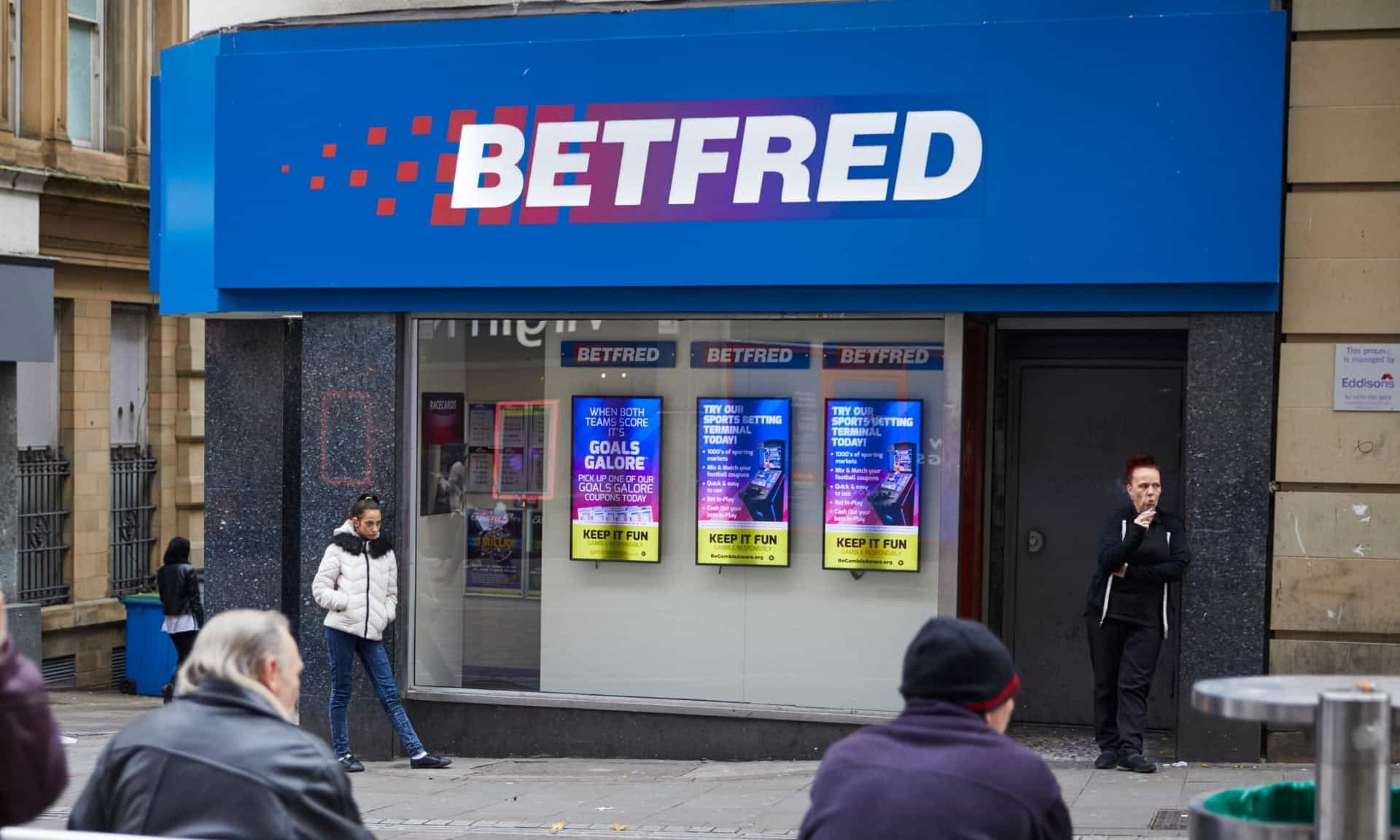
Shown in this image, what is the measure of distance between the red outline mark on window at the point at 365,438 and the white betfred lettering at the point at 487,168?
1420 mm

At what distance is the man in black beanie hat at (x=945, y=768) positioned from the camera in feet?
10.9

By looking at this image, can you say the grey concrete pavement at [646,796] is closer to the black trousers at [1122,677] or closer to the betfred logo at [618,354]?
the black trousers at [1122,677]

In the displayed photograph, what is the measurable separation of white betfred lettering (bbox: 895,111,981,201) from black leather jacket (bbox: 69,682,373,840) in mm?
6852

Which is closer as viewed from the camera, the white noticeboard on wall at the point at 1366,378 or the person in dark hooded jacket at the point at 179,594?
the white noticeboard on wall at the point at 1366,378

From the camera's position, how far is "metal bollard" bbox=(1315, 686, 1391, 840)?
386 cm

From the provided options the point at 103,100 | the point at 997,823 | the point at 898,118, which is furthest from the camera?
the point at 103,100

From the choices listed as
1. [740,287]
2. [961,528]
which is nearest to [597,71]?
[740,287]

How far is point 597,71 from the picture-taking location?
10.6 metres

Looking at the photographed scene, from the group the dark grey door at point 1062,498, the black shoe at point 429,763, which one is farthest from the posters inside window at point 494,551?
the dark grey door at point 1062,498

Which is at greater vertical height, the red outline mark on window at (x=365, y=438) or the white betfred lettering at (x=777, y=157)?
the white betfred lettering at (x=777, y=157)

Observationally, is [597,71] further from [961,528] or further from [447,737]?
[447,737]

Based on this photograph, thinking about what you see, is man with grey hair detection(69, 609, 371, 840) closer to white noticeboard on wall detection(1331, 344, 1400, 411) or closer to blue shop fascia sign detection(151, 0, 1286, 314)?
blue shop fascia sign detection(151, 0, 1286, 314)

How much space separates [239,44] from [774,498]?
4700mm

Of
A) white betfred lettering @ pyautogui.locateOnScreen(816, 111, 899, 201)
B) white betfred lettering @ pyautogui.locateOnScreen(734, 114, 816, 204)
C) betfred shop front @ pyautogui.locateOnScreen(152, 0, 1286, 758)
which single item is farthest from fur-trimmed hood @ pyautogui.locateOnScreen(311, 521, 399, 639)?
white betfred lettering @ pyautogui.locateOnScreen(816, 111, 899, 201)
